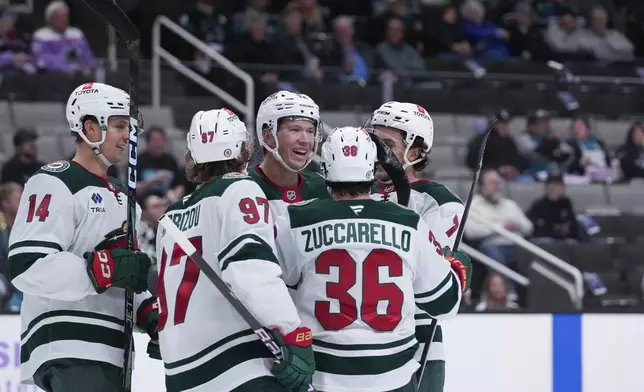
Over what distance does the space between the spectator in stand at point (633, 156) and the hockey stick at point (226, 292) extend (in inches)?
246

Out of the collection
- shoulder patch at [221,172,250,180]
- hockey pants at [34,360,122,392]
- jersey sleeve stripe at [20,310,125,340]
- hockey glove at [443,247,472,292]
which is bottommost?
A: hockey pants at [34,360,122,392]

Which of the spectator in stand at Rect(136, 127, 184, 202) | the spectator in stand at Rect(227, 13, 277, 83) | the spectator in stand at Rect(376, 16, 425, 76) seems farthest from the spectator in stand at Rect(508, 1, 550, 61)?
the spectator in stand at Rect(136, 127, 184, 202)

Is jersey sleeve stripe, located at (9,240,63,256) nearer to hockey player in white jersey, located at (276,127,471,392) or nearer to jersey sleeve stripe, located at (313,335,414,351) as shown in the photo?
hockey player in white jersey, located at (276,127,471,392)

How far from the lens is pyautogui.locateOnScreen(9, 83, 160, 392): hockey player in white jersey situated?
3164mm

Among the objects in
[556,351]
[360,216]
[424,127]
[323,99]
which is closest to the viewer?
[360,216]

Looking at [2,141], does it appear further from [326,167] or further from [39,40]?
[326,167]

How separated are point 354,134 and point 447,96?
580 cm

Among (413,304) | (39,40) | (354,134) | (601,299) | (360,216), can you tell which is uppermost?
(39,40)

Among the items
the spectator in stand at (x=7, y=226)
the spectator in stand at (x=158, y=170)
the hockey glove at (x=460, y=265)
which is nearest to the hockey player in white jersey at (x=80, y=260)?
the hockey glove at (x=460, y=265)

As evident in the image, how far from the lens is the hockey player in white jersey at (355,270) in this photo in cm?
301

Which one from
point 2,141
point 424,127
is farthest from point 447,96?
point 424,127

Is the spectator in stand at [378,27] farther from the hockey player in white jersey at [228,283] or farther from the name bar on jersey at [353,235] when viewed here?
the name bar on jersey at [353,235]

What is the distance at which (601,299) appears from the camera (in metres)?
6.84

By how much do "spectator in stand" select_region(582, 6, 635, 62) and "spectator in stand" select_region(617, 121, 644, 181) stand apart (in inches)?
55.7
